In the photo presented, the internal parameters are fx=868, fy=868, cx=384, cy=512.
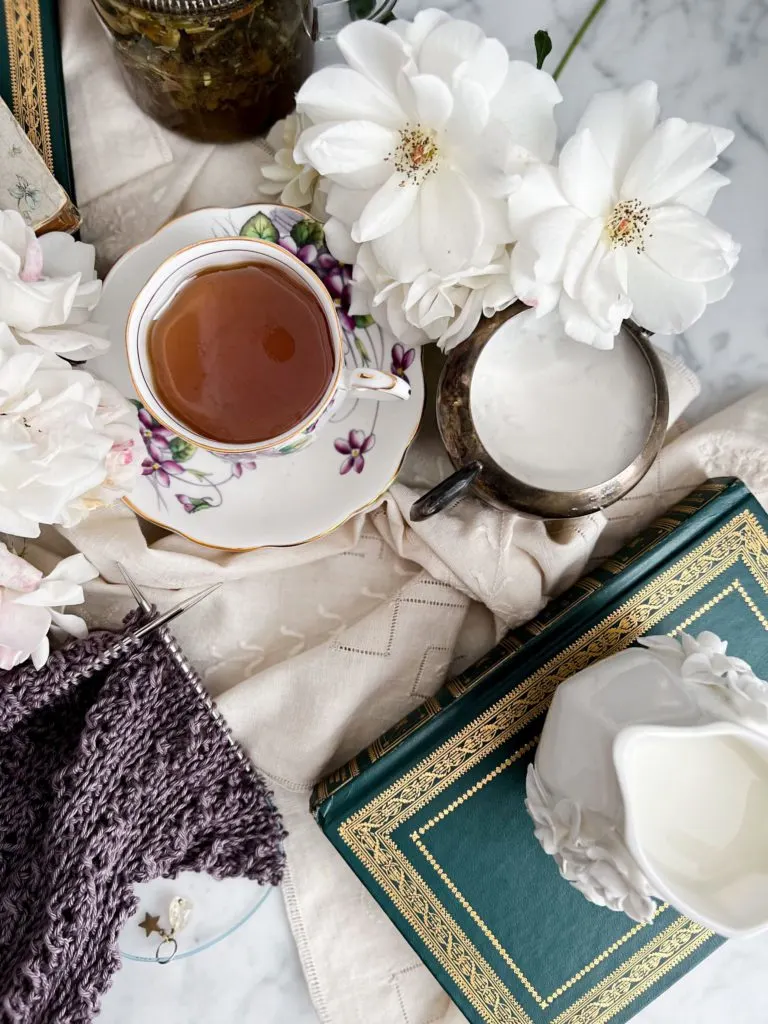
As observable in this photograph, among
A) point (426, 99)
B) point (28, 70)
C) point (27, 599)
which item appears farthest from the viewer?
point (28, 70)

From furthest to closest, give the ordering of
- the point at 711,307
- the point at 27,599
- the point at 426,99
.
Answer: the point at 711,307 → the point at 27,599 → the point at 426,99

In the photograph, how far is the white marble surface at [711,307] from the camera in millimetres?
855

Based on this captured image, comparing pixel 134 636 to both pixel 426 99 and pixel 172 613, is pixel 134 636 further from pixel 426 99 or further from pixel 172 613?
pixel 426 99

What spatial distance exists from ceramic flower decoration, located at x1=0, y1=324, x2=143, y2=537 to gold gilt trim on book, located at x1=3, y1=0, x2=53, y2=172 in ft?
0.98

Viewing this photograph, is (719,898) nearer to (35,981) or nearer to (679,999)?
(679,999)

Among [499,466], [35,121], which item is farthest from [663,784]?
[35,121]

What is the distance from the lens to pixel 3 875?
83 cm

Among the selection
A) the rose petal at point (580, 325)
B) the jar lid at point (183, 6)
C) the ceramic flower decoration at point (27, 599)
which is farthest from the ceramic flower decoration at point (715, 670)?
the jar lid at point (183, 6)

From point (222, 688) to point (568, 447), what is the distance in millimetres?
420

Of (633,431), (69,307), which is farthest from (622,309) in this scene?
(69,307)

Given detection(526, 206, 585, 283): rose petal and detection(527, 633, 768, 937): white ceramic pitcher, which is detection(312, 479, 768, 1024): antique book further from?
detection(526, 206, 585, 283): rose petal

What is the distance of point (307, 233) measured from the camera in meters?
0.78

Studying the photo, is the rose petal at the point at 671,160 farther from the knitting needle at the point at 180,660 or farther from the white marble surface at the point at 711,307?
the knitting needle at the point at 180,660

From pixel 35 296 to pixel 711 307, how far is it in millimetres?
642
